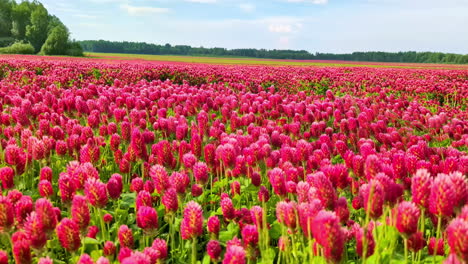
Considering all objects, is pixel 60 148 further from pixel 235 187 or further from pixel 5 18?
pixel 5 18

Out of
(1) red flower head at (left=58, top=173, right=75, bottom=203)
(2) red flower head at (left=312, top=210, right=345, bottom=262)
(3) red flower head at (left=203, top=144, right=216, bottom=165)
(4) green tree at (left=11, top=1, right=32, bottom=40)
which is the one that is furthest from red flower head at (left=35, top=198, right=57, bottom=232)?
(4) green tree at (left=11, top=1, right=32, bottom=40)

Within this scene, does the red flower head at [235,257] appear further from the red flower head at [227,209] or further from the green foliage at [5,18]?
the green foliage at [5,18]

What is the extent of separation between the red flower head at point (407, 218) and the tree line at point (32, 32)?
2498 inches

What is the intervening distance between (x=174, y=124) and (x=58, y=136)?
52.8 inches

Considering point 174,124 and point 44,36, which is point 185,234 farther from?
point 44,36

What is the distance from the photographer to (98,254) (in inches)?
97.9

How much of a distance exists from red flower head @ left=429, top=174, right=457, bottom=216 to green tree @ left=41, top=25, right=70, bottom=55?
66.2 m

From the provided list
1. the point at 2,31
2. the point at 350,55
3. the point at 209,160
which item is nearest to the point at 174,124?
the point at 209,160

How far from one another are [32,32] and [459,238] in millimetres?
81470

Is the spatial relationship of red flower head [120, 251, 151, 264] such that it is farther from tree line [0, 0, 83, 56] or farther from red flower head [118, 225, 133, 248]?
tree line [0, 0, 83, 56]

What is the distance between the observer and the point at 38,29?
7506cm

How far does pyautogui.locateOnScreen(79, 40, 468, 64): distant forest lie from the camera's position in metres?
102

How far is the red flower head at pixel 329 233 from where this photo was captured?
5.61 feet

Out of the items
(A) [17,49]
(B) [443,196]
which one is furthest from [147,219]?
(A) [17,49]
